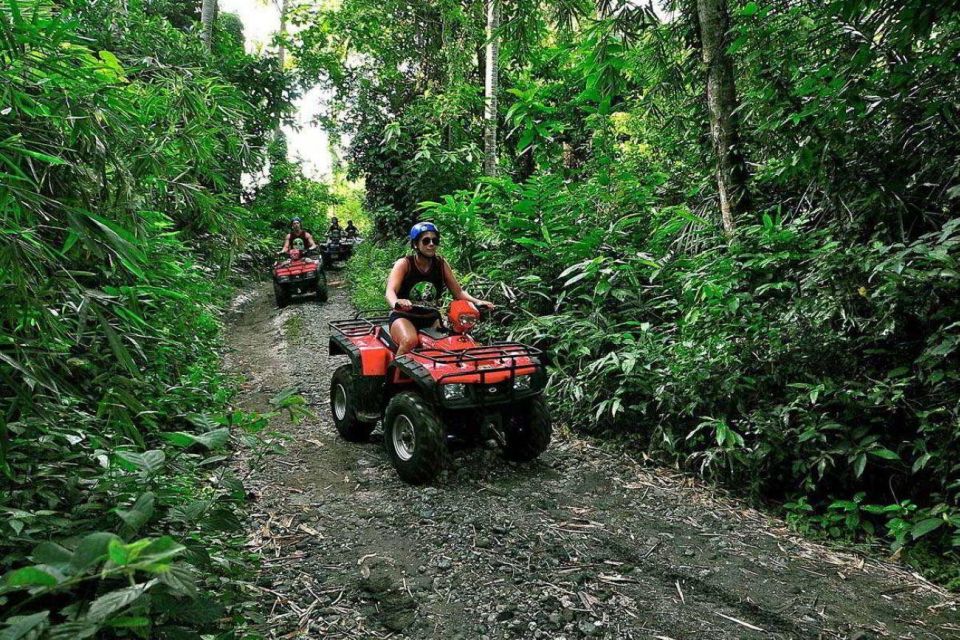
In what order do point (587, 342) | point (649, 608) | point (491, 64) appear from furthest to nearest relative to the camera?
1. point (491, 64)
2. point (587, 342)
3. point (649, 608)

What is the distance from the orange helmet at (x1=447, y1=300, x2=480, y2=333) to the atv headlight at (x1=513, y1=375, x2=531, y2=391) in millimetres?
627

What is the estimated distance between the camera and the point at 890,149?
4344mm

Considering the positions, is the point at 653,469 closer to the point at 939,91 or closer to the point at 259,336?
the point at 939,91

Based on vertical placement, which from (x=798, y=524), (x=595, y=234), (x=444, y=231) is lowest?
(x=798, y=524)

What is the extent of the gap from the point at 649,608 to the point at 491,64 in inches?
366

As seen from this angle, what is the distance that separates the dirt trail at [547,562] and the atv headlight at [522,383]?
0.72 m

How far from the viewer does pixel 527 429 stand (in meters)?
4.47

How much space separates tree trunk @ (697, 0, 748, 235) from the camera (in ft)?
17.8

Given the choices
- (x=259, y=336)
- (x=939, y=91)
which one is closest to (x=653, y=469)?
(x=939, y=91)

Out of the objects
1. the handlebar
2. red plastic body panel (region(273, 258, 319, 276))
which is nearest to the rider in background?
red plastic body panel (region(273, 258, 319, 276))

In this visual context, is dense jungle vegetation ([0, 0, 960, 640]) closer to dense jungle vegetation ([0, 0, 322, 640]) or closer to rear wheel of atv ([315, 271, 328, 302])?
dense jungle vegetation ([0, 0, 322, 640])

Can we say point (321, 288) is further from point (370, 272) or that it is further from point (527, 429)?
point (527, 429)

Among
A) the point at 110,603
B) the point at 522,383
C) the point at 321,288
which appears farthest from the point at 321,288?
Answer: the point at 110,603

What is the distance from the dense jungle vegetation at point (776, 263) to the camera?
343cm
